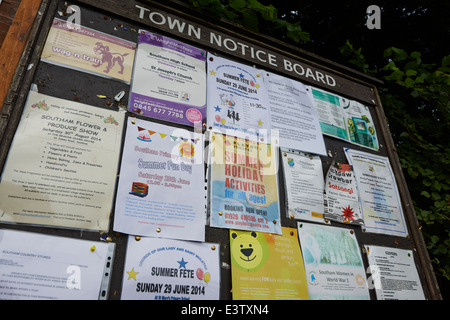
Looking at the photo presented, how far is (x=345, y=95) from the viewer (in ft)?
7.44

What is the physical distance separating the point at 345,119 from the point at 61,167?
1.86 metres

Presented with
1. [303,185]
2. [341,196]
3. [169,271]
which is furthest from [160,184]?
[341,196]

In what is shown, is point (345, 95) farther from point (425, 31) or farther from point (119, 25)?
point (425, 31)

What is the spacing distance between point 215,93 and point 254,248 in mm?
899

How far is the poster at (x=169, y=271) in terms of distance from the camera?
3.85 feet

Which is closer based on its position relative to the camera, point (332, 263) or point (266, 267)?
point (266, 267)

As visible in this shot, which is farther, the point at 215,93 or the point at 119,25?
the point at 215,93

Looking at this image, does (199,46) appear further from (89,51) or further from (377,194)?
(377,194)

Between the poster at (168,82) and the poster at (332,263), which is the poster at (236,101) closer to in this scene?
the poster at (168,82)

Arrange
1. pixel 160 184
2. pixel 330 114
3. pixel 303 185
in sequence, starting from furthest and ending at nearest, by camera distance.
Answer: pixel 330 114 → pixel 303 185 → pixel 160 184

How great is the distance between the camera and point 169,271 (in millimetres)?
1234

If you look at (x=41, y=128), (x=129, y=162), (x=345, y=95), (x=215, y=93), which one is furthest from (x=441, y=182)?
Answer: (x=41, y=128)

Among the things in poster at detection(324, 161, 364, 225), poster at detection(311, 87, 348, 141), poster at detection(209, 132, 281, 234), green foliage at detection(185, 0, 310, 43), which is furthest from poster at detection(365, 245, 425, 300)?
green foliage at detection(185, 0, 310, 43)

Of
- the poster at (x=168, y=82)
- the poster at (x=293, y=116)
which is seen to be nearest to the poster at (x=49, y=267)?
the poster at (x=168, y=82)
